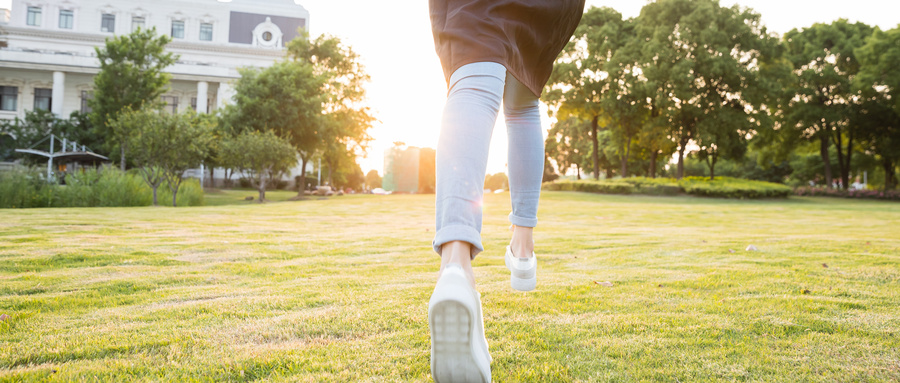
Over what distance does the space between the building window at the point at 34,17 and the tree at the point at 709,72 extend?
5327 centimetres

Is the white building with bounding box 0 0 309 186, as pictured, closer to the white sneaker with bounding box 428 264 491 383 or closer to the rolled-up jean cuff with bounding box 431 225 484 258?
the rolled-up jean cuff with bounding box 431 225 484 258

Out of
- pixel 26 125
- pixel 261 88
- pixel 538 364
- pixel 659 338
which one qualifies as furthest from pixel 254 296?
pixel 26 125

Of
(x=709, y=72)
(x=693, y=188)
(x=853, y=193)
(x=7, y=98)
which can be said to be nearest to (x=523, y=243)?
(x=693, y=188)

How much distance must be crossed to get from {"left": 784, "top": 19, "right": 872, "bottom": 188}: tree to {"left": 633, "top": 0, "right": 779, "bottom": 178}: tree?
17.8ft

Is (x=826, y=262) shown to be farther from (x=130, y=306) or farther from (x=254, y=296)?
(x=130, y=306)

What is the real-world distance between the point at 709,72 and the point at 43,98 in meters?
46.8

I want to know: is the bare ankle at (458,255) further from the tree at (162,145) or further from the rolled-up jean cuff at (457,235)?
the tree at (162,145)

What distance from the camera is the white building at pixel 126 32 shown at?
36.8m

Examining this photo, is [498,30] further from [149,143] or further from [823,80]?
[823,80]

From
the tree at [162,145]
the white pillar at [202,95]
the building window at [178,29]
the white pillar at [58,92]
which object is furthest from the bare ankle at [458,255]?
the building window at [178,29]

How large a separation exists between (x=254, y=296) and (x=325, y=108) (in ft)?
82.8

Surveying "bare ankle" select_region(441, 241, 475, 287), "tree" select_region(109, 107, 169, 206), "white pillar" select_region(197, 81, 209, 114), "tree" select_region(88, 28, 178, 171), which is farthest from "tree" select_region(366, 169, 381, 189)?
"bare ankle" select_region(441, 241, 475, 287)

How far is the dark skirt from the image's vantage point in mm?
1339

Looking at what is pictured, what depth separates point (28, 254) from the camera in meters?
2.88
